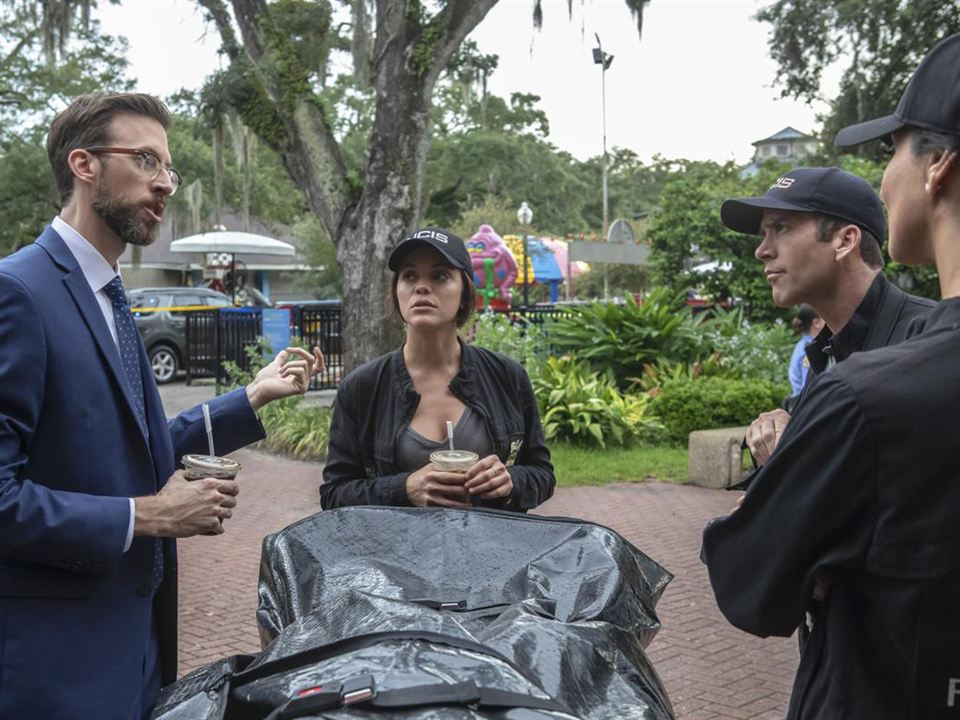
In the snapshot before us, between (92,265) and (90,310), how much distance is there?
15 cm

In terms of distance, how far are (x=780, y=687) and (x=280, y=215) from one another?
42442mm

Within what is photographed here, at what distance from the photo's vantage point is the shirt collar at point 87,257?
7.53 feet

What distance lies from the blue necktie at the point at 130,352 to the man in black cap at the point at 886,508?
1.32 m

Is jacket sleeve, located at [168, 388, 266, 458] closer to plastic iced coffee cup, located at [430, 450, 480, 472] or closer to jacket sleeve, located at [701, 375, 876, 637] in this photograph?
plastic iced coffee cup, located at [430, 450, 480, 472]

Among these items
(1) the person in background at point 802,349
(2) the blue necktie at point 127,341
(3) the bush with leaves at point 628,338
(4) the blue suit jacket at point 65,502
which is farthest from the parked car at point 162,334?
(4) the blue suit jacket at point 65,502

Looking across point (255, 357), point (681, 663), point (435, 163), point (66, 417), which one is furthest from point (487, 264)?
point (435, 163)

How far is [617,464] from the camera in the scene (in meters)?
11.4

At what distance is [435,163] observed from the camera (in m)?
43.2

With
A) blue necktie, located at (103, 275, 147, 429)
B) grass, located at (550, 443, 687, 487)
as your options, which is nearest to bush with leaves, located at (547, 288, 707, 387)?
grass, located at (550, 443, 687, 487)

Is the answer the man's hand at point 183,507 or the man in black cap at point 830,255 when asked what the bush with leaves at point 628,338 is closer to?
the man in black cap at point 830,255

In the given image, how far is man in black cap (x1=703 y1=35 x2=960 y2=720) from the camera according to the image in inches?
56.6

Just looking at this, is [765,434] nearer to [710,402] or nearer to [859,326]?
[859,326]

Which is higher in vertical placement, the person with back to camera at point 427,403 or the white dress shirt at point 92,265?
the white dress shirt at point 92,265

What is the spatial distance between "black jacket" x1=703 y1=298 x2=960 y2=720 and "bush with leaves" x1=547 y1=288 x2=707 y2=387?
1221 centimetres
